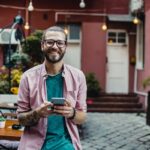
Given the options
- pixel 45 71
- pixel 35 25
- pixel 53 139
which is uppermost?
pixel 35 25

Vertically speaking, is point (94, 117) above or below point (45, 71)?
below

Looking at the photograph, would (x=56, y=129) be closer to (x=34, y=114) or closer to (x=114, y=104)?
(x=34, y=114)

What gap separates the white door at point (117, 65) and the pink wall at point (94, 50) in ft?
1.23

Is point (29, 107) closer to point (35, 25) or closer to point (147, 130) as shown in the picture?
point (147, 130)

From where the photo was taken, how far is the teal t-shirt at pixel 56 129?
2.95 metres

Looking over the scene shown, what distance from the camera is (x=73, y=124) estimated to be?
304cm

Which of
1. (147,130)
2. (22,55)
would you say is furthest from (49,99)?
(147,130)

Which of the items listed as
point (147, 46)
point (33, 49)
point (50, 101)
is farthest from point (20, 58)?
point (147, 46)

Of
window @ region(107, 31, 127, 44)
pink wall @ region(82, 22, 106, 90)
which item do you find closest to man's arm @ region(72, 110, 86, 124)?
pink wall @ region(82, 22, 106, 90)

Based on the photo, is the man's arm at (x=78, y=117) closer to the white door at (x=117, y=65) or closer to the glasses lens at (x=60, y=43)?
the glasses lens at (x=60, y=43)

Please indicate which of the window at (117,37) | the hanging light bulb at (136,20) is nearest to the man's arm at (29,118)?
the hanging light bulb at (136,20)

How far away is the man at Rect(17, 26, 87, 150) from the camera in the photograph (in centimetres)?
296

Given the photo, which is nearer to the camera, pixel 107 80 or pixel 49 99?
pixel 49 99

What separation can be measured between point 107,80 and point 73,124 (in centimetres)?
1493
